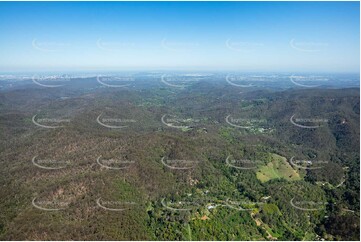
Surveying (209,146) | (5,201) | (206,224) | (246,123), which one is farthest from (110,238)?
(246,123)

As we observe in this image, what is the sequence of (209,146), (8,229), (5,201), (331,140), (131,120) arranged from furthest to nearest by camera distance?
(131,120) → (331,140) → (209,146) → (5,201) → (8,229)

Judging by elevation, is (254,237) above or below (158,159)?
below

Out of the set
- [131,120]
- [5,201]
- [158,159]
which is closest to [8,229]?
[5,201]

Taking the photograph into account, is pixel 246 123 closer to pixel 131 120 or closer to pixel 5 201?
pixel 131 120

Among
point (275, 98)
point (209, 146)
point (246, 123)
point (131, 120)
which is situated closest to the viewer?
point (209, 146)

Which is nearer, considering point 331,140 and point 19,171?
point 19,171

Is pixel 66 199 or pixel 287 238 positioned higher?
pixel 66 199

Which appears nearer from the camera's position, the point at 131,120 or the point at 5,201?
the point at 5,201

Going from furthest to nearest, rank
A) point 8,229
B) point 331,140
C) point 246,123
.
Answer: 1. point 246,123
2. point 331,140
3. point 8,229

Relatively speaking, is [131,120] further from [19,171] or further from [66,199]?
[66,199]

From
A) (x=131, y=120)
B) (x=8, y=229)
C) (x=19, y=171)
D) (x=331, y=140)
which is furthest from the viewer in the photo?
(x=131, y=120)
